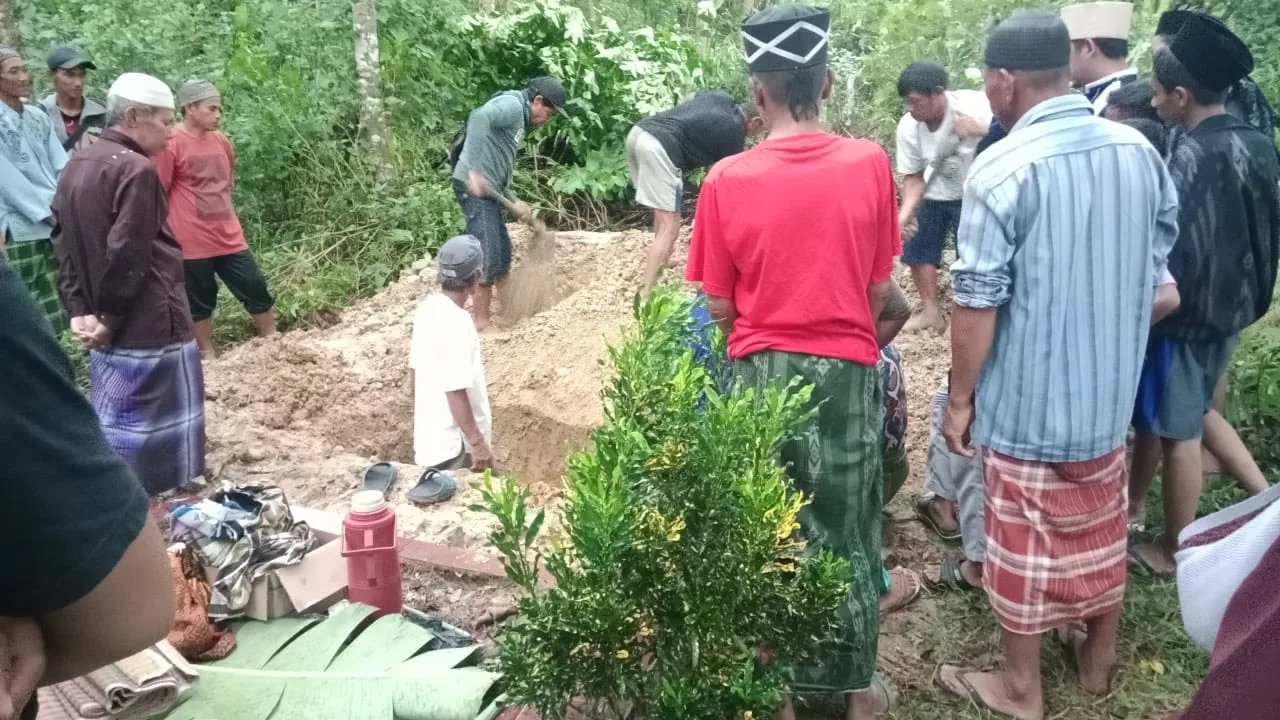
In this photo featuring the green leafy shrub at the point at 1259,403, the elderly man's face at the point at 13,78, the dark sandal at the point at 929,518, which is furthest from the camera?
the elderly man's face at the point at 13,78

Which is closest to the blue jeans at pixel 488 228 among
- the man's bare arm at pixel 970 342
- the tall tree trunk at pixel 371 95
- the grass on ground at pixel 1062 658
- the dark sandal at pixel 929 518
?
the tall tree trunk at pixel 371 95

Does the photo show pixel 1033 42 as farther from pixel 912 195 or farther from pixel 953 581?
pixel 912 195

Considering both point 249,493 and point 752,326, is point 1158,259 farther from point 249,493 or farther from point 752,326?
Result: point 249,493

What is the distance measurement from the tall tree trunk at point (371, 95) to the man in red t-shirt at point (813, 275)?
619 cm

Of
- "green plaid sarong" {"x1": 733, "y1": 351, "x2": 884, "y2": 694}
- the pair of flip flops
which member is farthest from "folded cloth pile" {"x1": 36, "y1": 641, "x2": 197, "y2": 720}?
"green plaid sarong" {"x1": 733, "y1": 351, "x2": 884, "y2": 694}

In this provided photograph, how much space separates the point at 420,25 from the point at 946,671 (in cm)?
784

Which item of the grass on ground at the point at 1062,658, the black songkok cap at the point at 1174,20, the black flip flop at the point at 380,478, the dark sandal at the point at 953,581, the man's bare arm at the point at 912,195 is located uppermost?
the black songkok cap at the point at 1174,20

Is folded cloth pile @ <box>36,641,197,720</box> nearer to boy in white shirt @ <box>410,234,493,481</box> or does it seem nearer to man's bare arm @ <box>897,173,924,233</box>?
boy in white shirt @ <box>410,234,493,481</box>

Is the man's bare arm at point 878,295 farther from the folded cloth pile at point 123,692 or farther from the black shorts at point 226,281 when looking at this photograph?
the black shorts at point 226,281

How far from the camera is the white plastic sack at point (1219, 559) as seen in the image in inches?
48.0

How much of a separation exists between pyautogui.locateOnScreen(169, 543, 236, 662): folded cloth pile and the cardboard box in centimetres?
12

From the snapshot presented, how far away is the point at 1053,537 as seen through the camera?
8.21ft

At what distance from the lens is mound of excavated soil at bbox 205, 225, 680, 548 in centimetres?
413

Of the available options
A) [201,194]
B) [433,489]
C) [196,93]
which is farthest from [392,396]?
[433,489]
